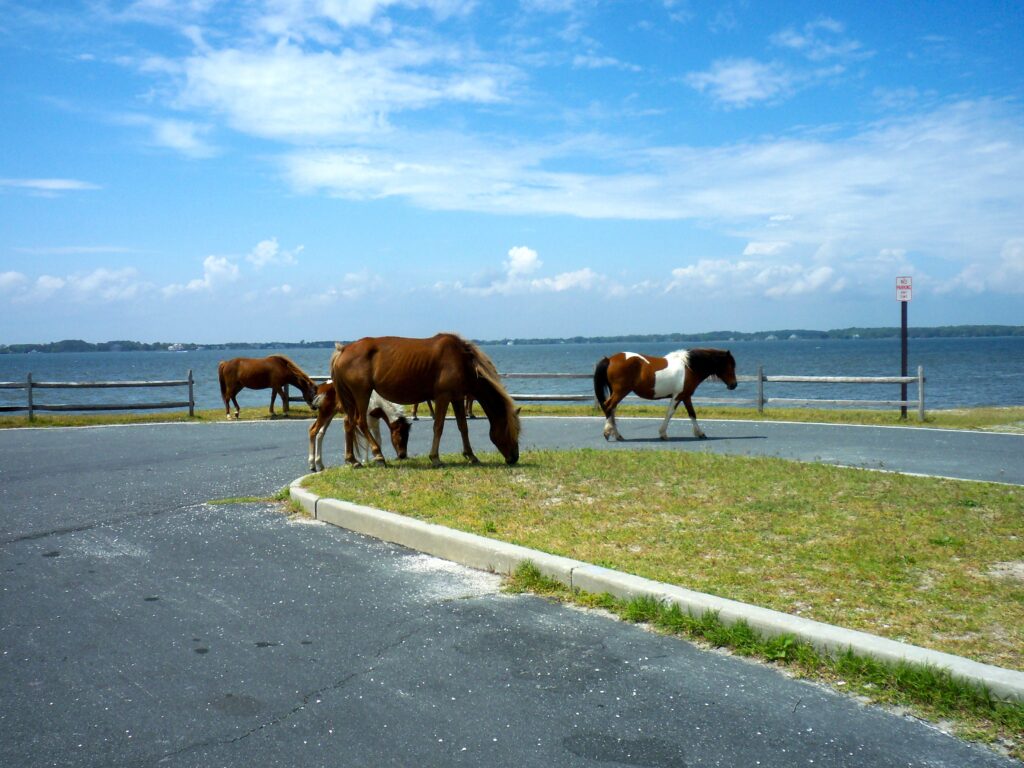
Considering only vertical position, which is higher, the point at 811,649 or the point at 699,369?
the point at 699,369

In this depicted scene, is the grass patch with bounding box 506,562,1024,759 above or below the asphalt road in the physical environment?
above

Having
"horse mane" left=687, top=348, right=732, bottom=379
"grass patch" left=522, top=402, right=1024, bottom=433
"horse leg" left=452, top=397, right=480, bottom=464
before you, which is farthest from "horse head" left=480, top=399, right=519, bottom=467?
"grass patch" left=522, top=402, right=1024, bottom=433

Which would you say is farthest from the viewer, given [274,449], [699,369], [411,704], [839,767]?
[699,369]

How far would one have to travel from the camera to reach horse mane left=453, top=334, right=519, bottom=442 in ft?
35.5

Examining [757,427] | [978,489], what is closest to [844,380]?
[757,427]

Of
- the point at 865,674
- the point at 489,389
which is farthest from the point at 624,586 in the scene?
the point at 489,389

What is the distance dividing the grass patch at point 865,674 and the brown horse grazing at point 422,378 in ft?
18.7

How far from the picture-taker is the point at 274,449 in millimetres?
14422

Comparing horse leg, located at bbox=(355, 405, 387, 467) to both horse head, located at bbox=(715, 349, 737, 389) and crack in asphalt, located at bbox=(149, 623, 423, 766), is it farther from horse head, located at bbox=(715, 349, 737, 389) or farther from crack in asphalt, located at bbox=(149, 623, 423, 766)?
horse head, located at bbox=(715, 349, 737, 389)

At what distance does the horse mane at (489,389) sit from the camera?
10.8m

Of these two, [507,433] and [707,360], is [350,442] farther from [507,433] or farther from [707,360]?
[707,360]

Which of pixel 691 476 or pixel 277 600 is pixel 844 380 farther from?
pixel 277 600

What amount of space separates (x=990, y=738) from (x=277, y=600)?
406 centimetres

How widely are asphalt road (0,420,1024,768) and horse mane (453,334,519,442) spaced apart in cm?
395
